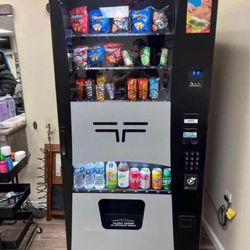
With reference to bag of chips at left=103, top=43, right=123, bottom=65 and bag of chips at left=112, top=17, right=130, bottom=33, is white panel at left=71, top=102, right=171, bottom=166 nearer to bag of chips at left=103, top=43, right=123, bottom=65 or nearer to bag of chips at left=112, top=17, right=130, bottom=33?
bag of chips at left=103, top=43, right=123, bottom=65

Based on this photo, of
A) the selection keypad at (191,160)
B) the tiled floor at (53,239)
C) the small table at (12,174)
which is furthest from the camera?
the tiled floor at (53,239)

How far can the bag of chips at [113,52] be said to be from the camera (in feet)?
5.38

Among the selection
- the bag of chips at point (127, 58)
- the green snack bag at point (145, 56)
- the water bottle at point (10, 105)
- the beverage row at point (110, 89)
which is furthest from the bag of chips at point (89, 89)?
the water bottle at point (10, 105)

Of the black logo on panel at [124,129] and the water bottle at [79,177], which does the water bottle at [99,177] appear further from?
the black logo on panel at [124,129]

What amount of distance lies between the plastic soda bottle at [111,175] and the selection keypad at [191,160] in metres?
0.47

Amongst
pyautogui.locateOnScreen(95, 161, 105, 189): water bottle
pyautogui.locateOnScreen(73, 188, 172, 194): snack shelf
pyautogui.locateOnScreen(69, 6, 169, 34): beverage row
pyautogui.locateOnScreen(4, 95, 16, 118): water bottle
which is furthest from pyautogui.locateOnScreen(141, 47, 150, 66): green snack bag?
pyautogui.locateOnScreen(4, 95, 16, 118): water bottle

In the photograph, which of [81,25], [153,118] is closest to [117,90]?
[153,118]

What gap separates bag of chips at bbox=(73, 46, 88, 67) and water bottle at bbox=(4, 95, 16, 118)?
1.07 m

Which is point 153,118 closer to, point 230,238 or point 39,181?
point 230,238

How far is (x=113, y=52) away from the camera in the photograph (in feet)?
5.38

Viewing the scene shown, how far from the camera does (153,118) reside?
1.56 m

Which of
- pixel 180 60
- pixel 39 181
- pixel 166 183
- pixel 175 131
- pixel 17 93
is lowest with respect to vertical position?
pixel 39 181

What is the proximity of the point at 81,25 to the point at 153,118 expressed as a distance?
0.73 m

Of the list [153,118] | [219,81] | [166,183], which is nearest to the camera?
[153,118]
